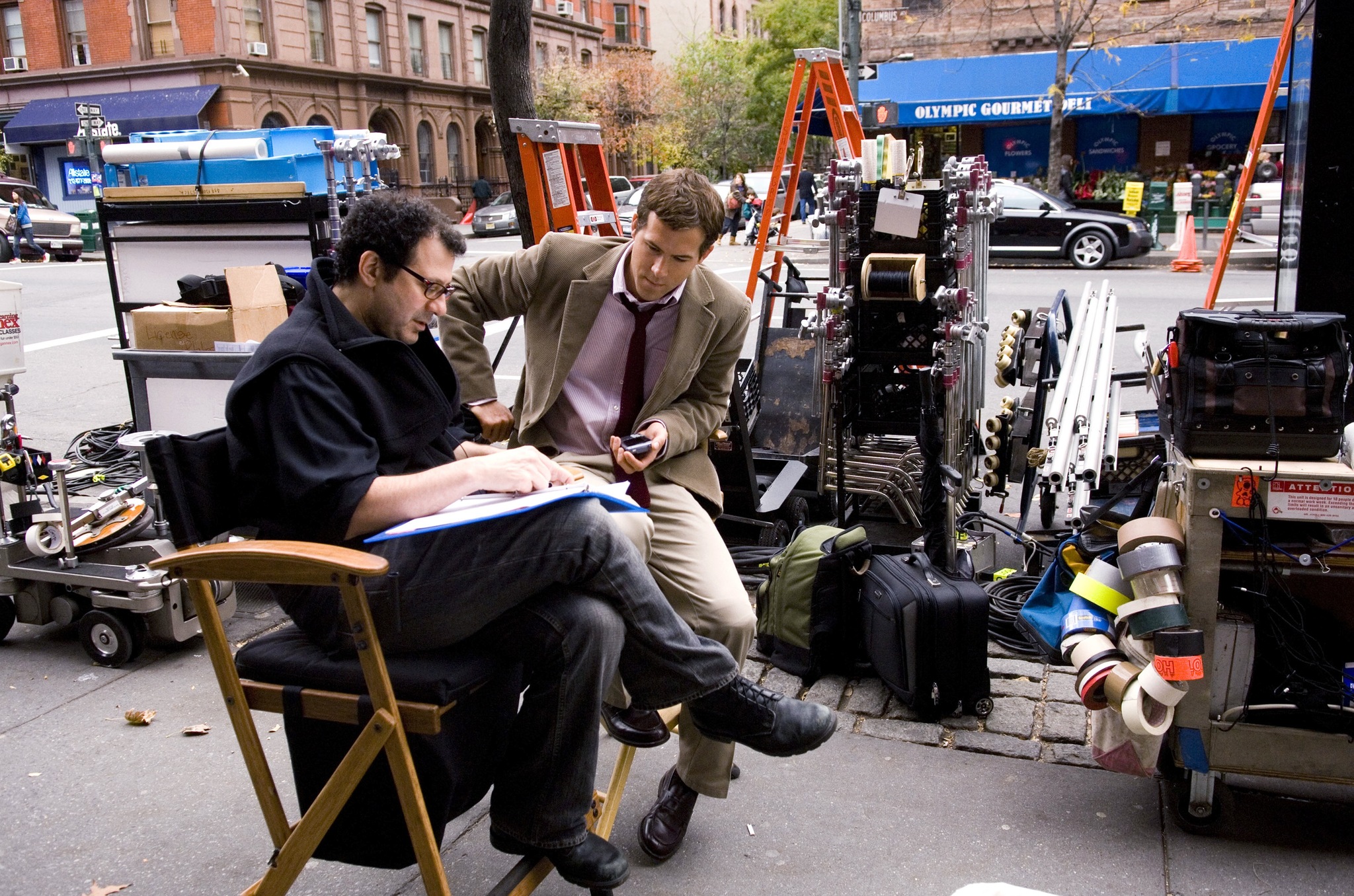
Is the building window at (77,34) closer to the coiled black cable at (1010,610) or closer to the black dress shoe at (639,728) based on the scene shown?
the coiled black cable at (1010,610)

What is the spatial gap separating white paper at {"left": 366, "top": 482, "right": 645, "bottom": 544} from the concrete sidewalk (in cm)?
104

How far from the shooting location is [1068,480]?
13.8 ft

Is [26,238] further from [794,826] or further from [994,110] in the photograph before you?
[794,826]

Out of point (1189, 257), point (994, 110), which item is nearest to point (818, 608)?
point (1189, 257)

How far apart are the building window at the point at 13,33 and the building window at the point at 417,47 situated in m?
11.7

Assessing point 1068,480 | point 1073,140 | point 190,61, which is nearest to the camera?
point 1068,480

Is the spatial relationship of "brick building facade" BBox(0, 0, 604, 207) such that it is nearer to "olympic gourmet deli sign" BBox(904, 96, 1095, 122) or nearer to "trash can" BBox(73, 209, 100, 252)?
"trash can" BBox(73, 209, 100, 252)

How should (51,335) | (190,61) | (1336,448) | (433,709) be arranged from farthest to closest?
(190,61), (51,335), (1336,448), (433,709)

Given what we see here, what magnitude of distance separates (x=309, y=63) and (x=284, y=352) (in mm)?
34649

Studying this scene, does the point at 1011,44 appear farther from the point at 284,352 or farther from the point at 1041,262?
the point at 284,352

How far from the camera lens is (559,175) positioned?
545cm

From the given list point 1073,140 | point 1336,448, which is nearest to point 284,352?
point 1336,448

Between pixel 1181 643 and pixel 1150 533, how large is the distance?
0.27m

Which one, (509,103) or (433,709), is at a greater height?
(509,103)
